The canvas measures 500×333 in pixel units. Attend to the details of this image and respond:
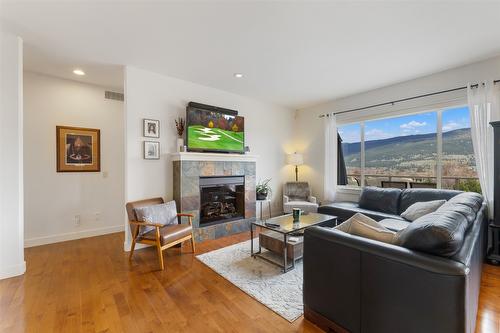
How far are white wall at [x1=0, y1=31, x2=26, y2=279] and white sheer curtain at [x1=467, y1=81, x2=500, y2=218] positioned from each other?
5840 mm

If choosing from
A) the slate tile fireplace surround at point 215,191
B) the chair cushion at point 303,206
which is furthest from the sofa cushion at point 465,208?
the slate tile fireplace surround at point 215,191

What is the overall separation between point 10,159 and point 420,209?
511cm

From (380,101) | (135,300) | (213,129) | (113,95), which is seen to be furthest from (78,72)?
(380,101)

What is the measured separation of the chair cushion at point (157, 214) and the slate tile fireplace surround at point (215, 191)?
28cm

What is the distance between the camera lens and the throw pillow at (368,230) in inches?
59.7

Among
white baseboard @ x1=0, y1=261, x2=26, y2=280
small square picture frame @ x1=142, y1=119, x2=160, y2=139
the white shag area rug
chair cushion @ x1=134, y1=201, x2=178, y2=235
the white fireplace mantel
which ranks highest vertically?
small square picture frame @ x1=142, y1=119, x2=160, y2=139

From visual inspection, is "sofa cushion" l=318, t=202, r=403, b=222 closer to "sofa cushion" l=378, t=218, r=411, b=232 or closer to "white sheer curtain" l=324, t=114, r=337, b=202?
"sofa cushion" l=378, t=218, r=411, b=232

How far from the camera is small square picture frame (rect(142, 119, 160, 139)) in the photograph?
346 cm

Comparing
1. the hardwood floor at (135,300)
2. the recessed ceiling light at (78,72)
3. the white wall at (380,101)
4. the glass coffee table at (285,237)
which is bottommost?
the hardwood floor at (135,300)

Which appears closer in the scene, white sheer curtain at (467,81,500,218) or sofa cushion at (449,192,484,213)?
sofa cushion at (449,192,484,213)

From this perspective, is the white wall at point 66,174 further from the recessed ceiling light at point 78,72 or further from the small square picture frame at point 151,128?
the small square picture frame at point 151,128

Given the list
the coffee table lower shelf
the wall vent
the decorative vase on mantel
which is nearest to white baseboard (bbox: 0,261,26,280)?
the decorative vase on mantel

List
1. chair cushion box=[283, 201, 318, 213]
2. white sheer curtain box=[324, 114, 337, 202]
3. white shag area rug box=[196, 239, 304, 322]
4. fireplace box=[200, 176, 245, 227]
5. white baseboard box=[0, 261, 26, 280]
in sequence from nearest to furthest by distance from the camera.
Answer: white shag area rug box=[196, 239, 304, 322] → white baseboard box=[0, 261, 26, 280] → fireplace box=[200, 176, 245, 227] → chair cushion box=[283, 201, 318, 213] → white sheer curtain box=[324, 114, 337, 202]

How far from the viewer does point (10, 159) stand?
2512mm
